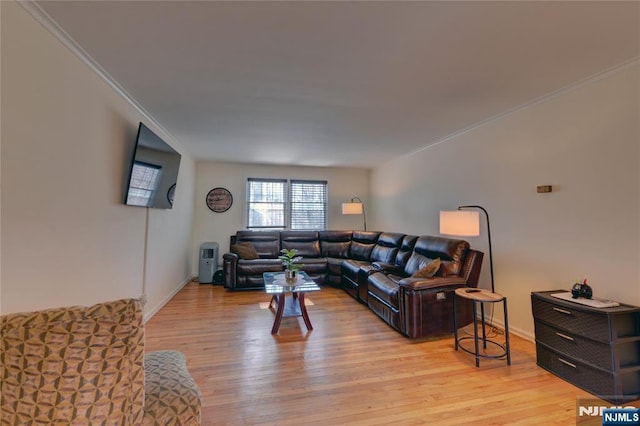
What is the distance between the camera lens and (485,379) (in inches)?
87.4

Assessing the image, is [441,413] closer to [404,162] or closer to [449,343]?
[449,343]

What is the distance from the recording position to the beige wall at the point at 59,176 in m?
1.49

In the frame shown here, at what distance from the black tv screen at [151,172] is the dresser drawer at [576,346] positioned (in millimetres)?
4005

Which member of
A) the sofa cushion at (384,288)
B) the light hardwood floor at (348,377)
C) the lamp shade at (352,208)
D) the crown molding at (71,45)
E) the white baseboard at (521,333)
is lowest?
the light hardwood floor at (348,377)

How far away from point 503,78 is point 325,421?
3.00m

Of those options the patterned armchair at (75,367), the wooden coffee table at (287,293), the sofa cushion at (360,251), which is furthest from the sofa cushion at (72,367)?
the sofa cushion at (360,251)

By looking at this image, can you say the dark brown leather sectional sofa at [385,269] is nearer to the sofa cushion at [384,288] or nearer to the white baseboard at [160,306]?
the sofa cushion at [384,288]

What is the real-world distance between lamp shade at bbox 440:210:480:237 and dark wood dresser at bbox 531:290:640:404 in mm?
851

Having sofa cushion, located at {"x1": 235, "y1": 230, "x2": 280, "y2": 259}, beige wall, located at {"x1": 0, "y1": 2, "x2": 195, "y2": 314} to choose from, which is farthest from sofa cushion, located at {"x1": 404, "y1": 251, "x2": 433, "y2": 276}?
beige wall, located at {"x1": 0, "y1": 2, "x2": 195, "y2": 314}

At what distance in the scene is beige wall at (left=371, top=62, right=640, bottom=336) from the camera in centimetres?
217

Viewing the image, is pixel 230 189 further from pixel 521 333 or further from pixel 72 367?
pixel 521 333

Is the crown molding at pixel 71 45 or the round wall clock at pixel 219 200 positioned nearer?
the crown molding at pixel 71 45

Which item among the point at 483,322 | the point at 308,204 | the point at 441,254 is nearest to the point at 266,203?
the point at 308,204

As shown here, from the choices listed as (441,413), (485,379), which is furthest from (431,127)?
(441,413)
